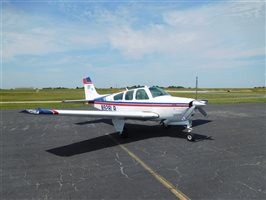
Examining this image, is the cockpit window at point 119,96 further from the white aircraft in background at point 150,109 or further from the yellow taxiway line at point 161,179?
the yellow taxiway line at point 161,179

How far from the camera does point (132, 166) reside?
646 centimetres

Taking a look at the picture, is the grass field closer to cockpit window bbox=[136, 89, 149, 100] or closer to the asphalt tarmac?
cockpit window bbox=[136, 89, 149, 100]

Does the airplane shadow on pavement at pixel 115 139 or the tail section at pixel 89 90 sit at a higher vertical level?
the tail section at pixel 89 90

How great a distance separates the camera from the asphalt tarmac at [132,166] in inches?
191

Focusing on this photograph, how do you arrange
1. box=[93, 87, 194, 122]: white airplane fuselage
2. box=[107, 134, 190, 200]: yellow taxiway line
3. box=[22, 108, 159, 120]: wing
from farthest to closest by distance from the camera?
box=[93, 87, 194, 122]: white airplane fuselage → box=[22, 108, 159, 120]: wing → box=[107, 134, 190, 200]: yellow taxiway line

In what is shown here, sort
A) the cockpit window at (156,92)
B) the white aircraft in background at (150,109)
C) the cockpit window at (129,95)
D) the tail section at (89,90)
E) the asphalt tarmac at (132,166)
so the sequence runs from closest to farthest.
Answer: the asphalt tarmac at (132,166) → the white aircraft in background at (150,109) → the cockpit window at (156,92) → the cockpit window at (129,95) → the tail section at (89,90)

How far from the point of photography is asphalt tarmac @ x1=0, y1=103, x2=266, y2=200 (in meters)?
4.85

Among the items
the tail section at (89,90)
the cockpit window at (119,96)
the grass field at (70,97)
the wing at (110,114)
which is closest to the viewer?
the wing at (110,114)

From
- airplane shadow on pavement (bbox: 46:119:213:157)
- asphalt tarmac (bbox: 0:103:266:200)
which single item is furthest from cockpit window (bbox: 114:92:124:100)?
asphalt tarmac (bbox: 0:103:266:200)

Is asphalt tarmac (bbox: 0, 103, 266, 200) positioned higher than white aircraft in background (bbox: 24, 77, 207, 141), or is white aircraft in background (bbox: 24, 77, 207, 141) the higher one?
white aircraft in background (bbox: 24, 77, 207, 141)

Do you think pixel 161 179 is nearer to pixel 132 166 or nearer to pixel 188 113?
pixel 132 166

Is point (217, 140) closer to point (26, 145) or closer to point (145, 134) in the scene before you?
point (145, 134)

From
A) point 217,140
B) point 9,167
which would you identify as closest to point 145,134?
point 217,140

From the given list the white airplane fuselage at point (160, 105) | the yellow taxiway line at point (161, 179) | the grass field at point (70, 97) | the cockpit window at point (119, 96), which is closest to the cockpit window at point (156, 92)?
the white airplane fuselage at point (160, 105)
